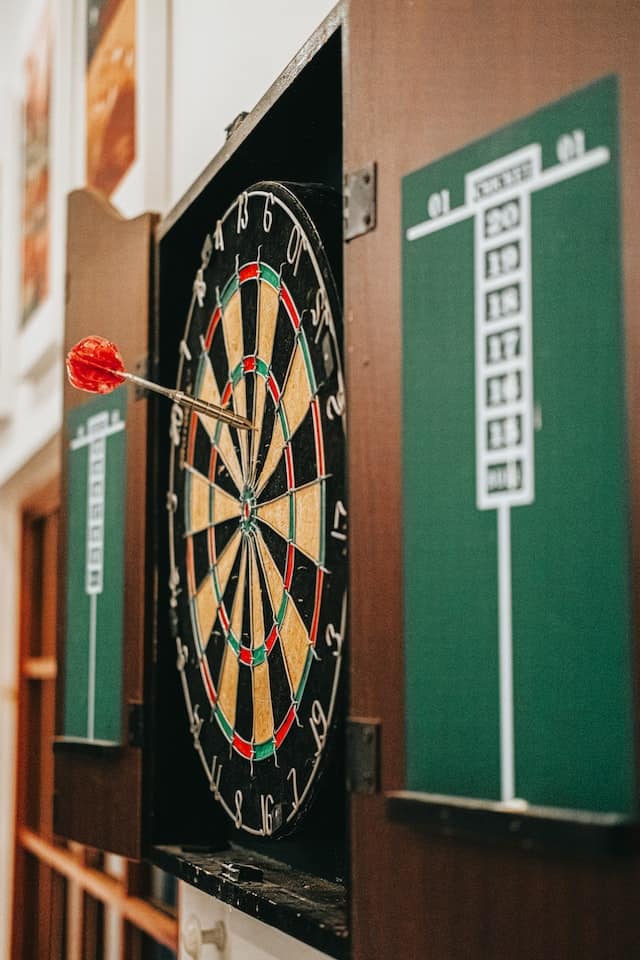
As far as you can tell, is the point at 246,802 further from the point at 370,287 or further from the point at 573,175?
the point at 573,175

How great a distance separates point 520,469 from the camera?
3.99 feet

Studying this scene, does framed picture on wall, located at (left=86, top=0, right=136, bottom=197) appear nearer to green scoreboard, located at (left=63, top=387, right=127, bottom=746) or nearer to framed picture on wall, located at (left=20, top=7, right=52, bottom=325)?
framed picture on wall, located at (left=20, top=7, right=52, bottom=325)

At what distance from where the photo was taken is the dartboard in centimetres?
171

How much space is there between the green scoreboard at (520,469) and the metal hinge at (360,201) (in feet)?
0.27

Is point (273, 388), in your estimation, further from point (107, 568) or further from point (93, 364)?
point (107, 568)

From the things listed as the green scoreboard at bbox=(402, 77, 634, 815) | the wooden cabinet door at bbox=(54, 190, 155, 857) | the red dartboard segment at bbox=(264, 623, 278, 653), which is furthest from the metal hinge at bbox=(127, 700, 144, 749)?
the green scoreboard at bbox=(402, 77, 634, 815)

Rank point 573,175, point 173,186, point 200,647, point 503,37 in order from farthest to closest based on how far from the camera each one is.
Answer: point 173,186 → point 200,647 → point 503,37 → point 573,175

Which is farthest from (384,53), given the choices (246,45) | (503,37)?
(246,45)

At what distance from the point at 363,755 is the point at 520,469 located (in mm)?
403

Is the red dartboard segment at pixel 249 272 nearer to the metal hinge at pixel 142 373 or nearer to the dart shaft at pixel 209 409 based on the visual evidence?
the dart shaft at pixel 209 409

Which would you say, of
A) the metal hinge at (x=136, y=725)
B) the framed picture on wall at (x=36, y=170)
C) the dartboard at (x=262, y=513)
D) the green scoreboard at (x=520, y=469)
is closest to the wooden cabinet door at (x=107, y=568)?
the metal hinge at (x=136, y=725)

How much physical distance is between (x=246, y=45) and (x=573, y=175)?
130cm

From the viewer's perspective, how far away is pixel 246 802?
1.92 metres

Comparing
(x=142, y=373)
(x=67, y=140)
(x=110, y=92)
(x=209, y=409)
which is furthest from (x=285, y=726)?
(x=67, y=140)
